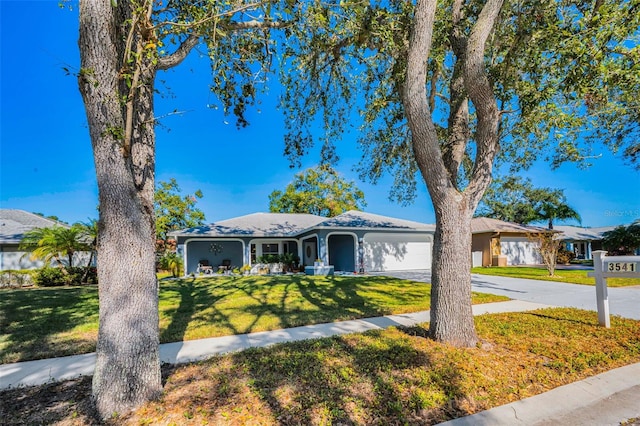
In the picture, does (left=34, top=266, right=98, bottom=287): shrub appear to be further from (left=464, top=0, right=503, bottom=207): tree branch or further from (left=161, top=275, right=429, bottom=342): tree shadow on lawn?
Result: (left=464, top=0, right=503, bottom=207): tree branch

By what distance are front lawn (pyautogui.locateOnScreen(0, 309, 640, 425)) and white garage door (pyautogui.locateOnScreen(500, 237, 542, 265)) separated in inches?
791

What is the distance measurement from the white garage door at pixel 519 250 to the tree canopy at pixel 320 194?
15.2 metres

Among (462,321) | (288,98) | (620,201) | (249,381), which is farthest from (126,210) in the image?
(620,201)

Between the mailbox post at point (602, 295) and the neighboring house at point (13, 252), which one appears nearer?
the mailbox post at point (602, 295)

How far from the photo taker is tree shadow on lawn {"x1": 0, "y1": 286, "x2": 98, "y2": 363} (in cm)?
489

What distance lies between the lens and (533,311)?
681 centimetres

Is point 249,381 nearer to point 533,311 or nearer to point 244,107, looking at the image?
point 244,107

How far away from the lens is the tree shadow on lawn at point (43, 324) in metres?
4.89

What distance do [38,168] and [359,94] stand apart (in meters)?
18.7


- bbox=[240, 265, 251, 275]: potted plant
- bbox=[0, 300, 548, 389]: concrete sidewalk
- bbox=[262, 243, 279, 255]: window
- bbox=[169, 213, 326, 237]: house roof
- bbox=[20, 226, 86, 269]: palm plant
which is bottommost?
bbox=[240, 265, 251, 275]: potted plant

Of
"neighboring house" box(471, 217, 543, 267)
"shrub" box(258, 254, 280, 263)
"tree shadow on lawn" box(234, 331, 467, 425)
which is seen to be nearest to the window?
"shrub" box(258, 254, 280, 263)

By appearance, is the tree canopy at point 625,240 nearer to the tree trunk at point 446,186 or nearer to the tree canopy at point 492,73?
the tree canopy at point 492,73

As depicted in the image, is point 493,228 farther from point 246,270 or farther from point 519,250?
point 246,270

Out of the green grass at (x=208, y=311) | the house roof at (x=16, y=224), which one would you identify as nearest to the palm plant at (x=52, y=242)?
the house roof at (x=16, y=224)
